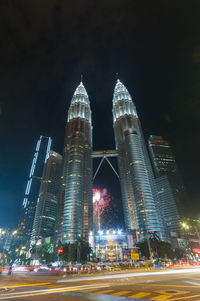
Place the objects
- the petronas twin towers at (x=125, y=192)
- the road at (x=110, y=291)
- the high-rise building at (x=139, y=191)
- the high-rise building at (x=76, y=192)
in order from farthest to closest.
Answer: the high-rise building at (x=139, y=191)
the petronas twin towers at (x=125, y=192)
the high-rise building at (x=76, y=192)
the road at (x=110, y=291)

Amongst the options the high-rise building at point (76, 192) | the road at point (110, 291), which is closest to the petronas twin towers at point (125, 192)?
the high-rise building at point (76, 192)

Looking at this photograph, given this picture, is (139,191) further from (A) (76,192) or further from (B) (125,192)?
(A) (76,192)

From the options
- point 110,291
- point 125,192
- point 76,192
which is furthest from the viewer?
point 125,192

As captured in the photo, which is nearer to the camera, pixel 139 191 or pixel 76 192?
pixel 139 191

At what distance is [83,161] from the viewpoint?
621 ft

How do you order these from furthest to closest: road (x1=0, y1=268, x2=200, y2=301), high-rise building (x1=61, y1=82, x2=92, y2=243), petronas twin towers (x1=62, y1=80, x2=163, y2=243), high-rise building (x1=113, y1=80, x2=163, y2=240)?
1. high-rise building (x1=113, y1=80, x2=163, y2=240)
2. petronas twin towers (x1=62, y1=80, x2=163, y2=243)
3. high-rise building (x1=61, y1=82, x2=92, y2=243)
4. road (x1=0, y1=268, x2=200, y2=301)

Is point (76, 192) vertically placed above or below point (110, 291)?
above

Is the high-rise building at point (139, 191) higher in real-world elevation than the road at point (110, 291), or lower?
higher

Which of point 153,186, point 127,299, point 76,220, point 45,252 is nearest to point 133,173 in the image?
point 153,186

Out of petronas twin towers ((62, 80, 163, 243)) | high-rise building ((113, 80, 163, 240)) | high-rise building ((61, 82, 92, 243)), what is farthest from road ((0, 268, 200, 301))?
high-rise building ((113, 80, 163, 240))

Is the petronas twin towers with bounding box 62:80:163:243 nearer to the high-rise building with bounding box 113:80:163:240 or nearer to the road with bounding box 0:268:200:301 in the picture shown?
the high-rise building with bounding box 113:80:163:240

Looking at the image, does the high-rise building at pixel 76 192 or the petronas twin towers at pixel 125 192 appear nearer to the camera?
the high-rise building at pixel 76 192

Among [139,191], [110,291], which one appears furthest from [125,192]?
[110,291]

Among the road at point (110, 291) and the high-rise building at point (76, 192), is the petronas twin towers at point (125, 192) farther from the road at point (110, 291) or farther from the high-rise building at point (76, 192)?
the road at point (110, 291)
